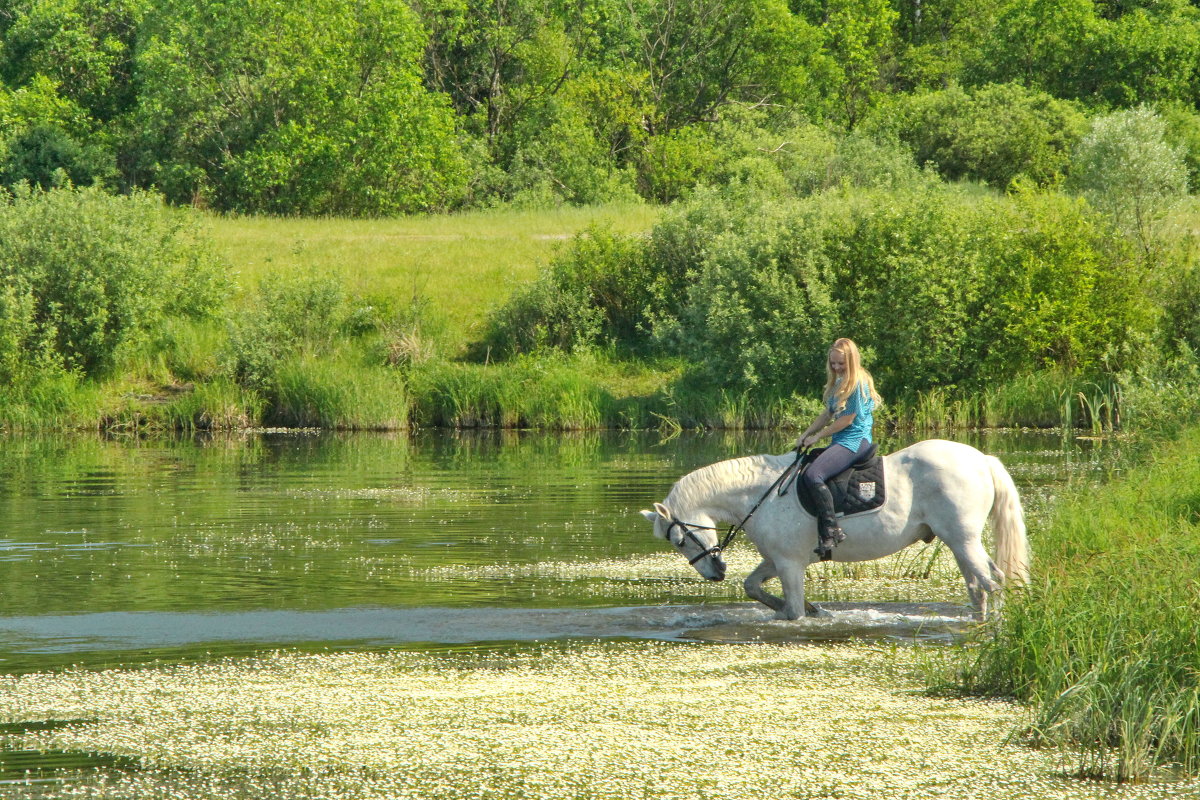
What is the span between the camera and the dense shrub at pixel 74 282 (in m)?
39.8

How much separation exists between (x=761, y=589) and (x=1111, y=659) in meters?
4.14

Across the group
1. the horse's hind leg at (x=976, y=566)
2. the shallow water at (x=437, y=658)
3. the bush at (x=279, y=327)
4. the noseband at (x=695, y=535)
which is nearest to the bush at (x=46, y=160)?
the bush at (x=279, y=327)

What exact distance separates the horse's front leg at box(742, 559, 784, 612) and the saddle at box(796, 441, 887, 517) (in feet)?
2.56

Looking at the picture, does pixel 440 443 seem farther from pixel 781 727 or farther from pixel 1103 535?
pixel 781 727

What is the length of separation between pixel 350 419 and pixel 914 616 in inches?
1122

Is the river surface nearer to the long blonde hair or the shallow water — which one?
the shallow water

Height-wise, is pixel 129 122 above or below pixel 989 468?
above

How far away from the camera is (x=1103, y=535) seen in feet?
42.2

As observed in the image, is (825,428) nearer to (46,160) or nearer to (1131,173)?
(1131,173)

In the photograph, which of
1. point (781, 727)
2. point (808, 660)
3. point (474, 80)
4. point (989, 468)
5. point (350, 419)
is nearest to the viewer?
point (781, 727)

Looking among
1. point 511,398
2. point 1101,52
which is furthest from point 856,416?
point 1101,52

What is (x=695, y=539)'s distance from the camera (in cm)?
1266

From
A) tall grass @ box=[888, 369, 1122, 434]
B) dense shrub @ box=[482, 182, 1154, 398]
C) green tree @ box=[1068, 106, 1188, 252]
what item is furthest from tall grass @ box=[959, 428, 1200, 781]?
green tree @ box=[1068, 106, 1188, 252]

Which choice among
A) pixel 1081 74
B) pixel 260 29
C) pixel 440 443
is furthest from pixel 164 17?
pixel 1081 74
